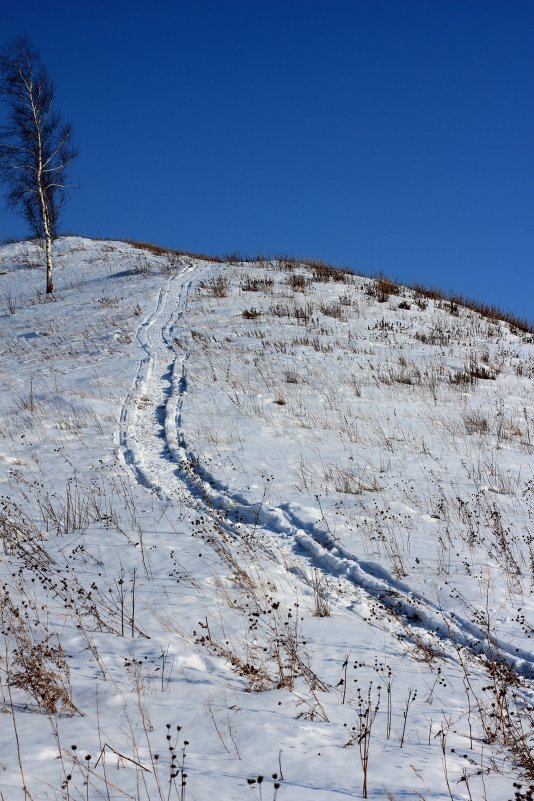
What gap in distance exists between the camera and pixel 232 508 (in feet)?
22.1

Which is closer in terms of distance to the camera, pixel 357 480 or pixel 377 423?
pixel 357 480

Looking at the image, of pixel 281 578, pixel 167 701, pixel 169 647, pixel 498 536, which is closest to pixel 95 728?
pixel 167 701

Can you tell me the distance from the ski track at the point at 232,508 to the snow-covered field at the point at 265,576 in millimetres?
30

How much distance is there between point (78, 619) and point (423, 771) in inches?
105

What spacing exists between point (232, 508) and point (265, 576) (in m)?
1.74

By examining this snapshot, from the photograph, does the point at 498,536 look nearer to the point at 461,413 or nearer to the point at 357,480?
the point at 357,480

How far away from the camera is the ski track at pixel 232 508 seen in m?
4.34

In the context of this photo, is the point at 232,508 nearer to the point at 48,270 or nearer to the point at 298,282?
the point at 298,282

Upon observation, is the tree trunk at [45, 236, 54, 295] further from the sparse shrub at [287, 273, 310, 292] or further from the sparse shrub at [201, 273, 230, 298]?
the sparse shrub at [287, 273, 310, 292]

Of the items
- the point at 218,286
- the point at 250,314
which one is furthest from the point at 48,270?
the point at 250,314

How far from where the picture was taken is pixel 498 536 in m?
5.65

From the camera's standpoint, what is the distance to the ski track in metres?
4.34

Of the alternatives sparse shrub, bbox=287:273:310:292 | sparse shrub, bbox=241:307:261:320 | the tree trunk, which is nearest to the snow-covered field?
sparse shrub, bbox=241:307:261:320

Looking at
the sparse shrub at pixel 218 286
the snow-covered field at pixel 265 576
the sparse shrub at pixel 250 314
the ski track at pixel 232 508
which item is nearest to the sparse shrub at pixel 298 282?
the sparse shrub at pixel 218 286
